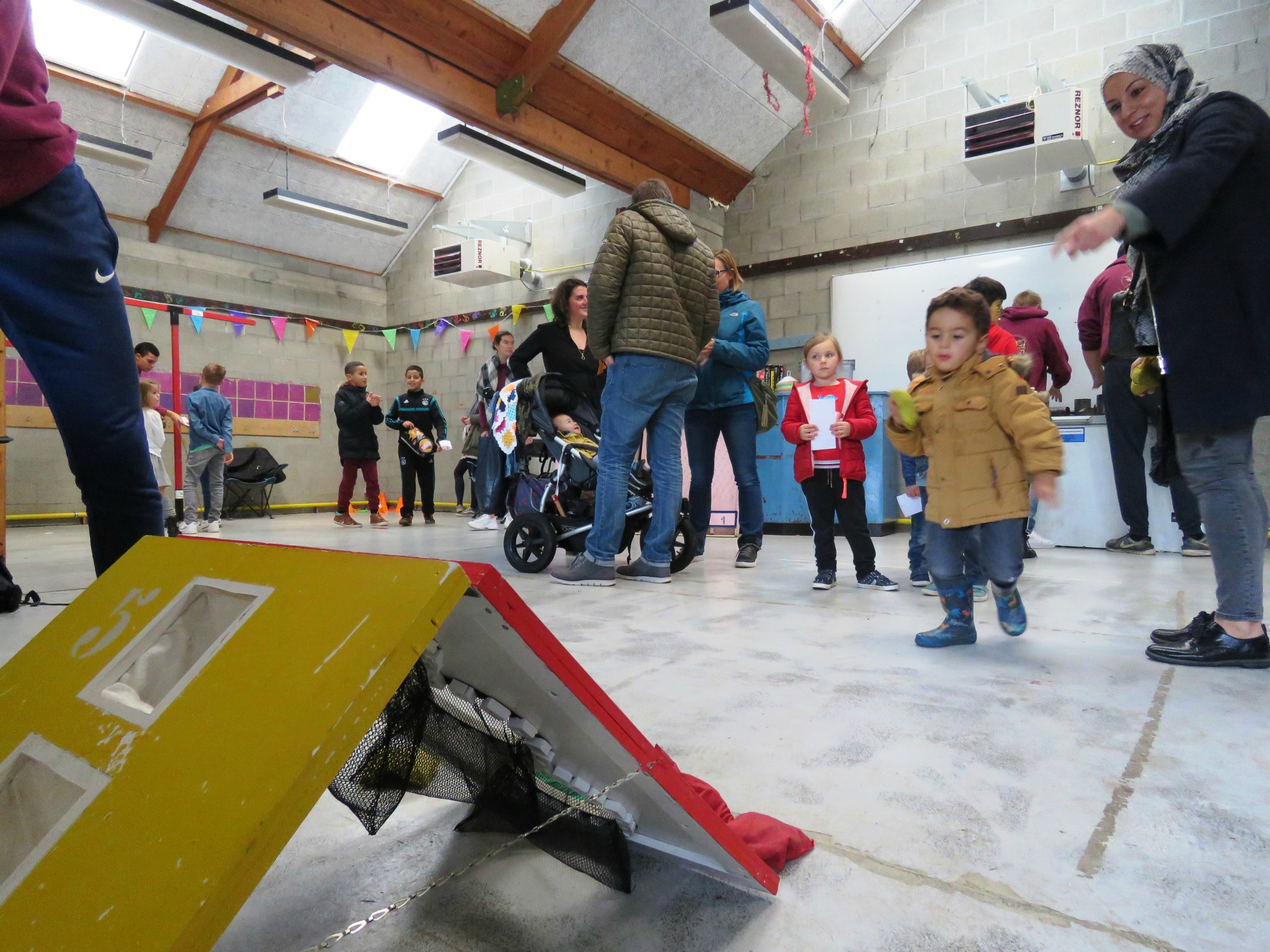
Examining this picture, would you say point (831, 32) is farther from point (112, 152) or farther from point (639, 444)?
point (112, 152)

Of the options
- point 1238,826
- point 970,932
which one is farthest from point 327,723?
point 1238,826

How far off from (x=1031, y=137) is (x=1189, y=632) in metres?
4.10

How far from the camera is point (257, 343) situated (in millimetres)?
8664

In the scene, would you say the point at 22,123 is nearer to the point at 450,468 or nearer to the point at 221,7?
the point at 221,7

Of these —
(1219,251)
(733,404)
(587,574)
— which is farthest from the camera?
(733,404)

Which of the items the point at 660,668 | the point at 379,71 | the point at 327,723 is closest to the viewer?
the point at 327,723

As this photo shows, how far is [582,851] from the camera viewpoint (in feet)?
2.61

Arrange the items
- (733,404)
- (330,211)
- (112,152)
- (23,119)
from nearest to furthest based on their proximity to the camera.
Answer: (23,119) < (733,404) < (112,152) < (330,211)

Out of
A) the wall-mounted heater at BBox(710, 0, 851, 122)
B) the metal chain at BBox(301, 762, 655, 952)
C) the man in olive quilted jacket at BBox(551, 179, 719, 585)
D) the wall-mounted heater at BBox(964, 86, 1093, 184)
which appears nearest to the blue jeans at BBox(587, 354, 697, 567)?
the man in olive quilted jacket at BBox(551, 179, 719, 585)

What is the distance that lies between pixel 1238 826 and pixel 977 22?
6459mm

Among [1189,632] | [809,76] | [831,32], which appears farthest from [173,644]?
[831,32]

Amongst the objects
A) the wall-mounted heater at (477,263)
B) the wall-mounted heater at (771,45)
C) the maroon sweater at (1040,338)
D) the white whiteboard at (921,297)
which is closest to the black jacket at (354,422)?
the wall-mounted heater at (477,263)

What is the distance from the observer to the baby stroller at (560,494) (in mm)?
3068

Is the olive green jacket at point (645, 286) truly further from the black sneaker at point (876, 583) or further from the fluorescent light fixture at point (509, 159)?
the fluorescent light fixture at point (509, 159)
